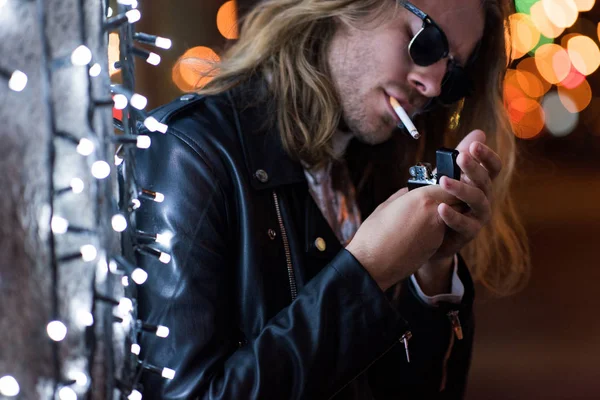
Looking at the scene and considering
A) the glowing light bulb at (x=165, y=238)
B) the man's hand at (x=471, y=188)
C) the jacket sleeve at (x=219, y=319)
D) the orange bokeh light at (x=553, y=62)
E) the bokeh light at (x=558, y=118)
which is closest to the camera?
the glowing light bulb at (x=165, y=238)

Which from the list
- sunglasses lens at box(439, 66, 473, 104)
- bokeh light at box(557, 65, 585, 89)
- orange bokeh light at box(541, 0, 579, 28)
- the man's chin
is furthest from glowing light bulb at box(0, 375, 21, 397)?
bokeh light at box(557, 65, 585, 89)

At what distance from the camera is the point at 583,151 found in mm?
14992

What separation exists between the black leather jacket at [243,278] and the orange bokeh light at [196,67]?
0.61ft

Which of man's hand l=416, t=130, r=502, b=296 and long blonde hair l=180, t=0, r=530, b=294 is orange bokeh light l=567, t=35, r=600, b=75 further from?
man's hand l=416, t=130, r=502, b=296

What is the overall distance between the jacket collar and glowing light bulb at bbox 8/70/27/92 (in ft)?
2.31

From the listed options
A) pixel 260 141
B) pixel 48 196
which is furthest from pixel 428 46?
pixel 48 196

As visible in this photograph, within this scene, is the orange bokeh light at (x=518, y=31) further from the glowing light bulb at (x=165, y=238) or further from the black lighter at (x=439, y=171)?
the glowing light bulb at (x=165, y=238)

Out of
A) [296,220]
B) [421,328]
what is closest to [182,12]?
[296,220]

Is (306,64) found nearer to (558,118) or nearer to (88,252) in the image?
(88,252)

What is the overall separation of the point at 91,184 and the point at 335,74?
85 centimetres

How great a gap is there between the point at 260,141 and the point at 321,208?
24 cm

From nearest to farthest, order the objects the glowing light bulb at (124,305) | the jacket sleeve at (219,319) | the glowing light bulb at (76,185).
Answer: the glowing light bulb at (76,185) < the glowing light bulb at (124,305) < the jacket sleeve at (219,319)

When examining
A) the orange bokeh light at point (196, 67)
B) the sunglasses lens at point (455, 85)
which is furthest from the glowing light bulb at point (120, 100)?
the sunglasses lens at point (455, 85)

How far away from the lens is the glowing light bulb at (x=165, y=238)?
3.85ft
